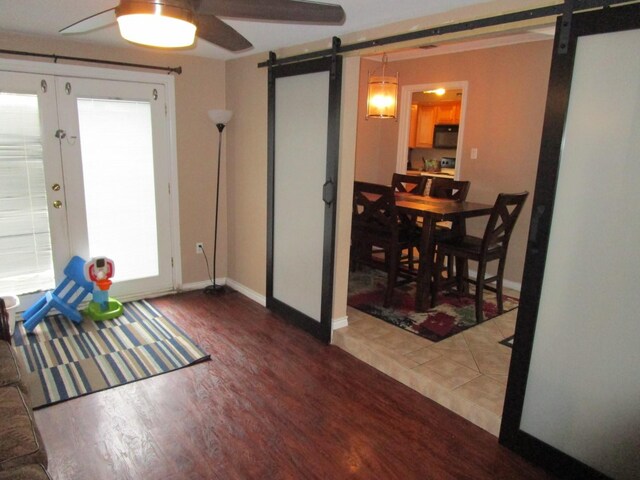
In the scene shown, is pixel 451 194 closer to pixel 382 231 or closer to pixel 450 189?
pixel 450 189

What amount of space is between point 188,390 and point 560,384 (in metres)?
2.01

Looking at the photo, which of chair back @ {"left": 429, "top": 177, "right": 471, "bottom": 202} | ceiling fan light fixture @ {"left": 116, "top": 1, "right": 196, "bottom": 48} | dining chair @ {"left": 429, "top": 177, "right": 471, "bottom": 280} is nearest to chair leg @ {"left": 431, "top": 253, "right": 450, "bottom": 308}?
dining chair @ {"left": 429, "top": 177, "right": 471, "bottom": 280}

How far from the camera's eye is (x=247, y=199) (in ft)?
13.3

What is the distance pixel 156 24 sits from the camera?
1470mm

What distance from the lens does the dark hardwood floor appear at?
6.65ft

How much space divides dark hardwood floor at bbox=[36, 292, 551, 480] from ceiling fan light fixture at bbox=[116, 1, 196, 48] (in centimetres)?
182

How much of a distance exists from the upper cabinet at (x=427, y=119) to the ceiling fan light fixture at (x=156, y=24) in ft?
19.4

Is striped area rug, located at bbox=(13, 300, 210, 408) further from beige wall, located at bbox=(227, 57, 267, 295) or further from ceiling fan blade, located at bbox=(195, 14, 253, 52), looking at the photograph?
ceiling fan blade, located at bbox=(195, 14, 253, 52)

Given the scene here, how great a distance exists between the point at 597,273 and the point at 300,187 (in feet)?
6.85

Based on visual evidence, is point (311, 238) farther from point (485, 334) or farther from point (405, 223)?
point (485, 334)

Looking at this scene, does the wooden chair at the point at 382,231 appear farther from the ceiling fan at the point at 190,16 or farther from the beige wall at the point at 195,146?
the ceiling fan at the point at 190,16

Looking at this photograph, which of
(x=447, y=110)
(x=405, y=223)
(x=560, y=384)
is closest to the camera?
(x=560, y=384)

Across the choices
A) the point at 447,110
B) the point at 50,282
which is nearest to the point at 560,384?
the point at 50,282

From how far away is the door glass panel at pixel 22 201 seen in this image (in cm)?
324
